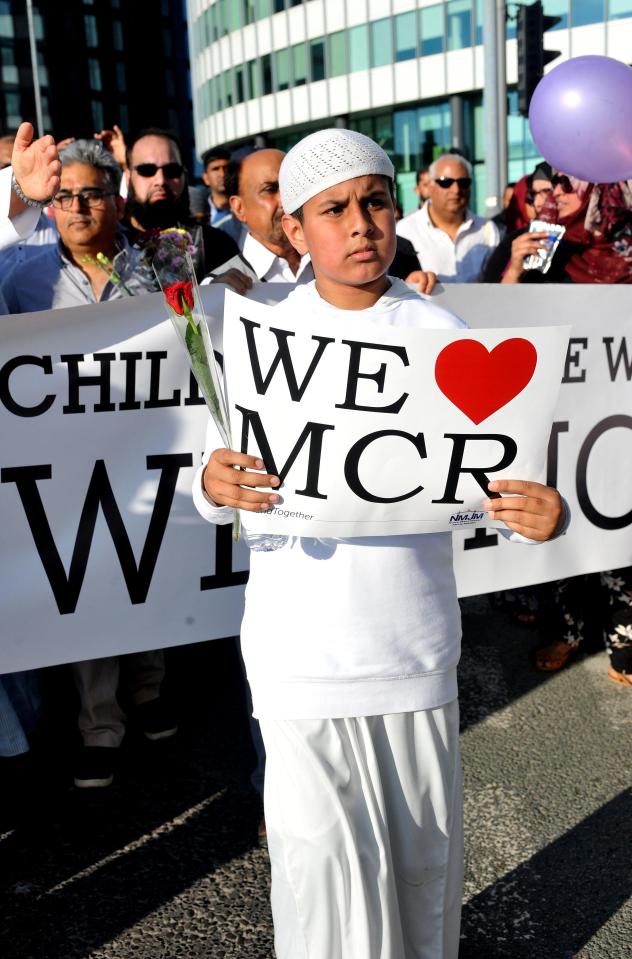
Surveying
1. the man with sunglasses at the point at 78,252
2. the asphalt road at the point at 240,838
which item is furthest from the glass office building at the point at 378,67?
the asphalt road at the point at 240,838

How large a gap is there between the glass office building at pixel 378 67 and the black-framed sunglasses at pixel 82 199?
28455 millimetres

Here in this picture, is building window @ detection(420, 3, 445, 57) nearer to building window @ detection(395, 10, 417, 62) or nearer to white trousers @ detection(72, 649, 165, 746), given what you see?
building window @ detection(395, 10, 417, 62)

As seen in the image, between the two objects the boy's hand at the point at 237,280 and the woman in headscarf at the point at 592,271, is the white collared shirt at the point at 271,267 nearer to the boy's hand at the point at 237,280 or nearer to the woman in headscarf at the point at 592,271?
the boy's hand at the point at 237,280

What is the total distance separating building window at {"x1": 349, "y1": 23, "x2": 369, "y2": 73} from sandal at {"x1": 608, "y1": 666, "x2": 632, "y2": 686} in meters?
36.7

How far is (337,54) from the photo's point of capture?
38500mm

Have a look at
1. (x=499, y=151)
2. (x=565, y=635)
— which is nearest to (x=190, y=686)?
(x=565, y=635)

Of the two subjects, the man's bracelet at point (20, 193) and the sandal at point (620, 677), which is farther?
the sandal at point (620, 677)

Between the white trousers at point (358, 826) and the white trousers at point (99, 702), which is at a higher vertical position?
the white trousers at point (358, 826)

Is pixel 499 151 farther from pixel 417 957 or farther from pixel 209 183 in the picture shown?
pixel 417 957

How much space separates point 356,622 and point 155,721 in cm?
199

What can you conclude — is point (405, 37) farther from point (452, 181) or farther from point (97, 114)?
point (97, 114)

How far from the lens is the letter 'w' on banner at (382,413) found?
1.95 meters

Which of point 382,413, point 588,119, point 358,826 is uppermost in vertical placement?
point 588,119

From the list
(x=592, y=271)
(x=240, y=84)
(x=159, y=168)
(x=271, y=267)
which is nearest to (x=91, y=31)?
(x=240, y=84)
